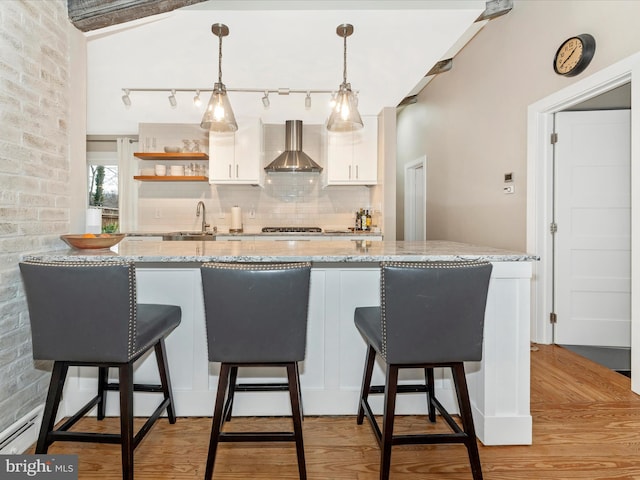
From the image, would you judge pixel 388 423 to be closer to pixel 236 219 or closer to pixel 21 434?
pixel 21 434

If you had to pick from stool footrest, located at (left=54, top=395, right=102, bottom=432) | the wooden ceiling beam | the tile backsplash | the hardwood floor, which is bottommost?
the hardwood floor

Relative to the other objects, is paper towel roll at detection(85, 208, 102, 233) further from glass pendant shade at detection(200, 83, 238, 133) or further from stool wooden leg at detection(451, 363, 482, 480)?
stool wooden leg at detection(451, 363, 482, 480)

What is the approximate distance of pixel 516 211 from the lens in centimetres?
351

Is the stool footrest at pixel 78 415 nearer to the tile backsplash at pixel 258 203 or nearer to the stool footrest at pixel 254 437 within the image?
the stool footrest at pixel 254 437

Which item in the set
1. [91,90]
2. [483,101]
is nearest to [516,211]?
[483,101]

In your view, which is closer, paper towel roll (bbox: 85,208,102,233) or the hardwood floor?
the hardwood floor

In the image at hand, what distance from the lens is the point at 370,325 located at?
163 centimetres

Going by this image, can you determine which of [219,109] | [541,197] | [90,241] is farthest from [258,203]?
[541,197]

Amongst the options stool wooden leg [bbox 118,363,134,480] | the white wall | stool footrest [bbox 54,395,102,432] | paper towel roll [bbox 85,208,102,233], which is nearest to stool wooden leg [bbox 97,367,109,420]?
stool footrest [bbox 54,395,102,432]

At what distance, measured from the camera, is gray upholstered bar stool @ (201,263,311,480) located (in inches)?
53.6

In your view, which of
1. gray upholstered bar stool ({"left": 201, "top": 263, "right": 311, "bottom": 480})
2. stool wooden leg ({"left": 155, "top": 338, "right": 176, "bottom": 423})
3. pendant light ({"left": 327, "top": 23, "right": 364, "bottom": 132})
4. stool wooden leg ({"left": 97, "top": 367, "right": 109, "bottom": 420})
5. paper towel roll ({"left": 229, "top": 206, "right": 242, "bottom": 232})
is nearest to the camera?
gray upholstered bar stool ({"left": 201, "top": 263, "right": 311, "bottom": 480})

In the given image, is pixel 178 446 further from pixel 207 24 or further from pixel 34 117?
pixel 207 24

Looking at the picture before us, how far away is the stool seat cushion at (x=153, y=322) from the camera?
1.50 meters

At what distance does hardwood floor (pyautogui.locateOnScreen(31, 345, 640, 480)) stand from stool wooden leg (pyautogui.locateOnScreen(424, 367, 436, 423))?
70 mm
